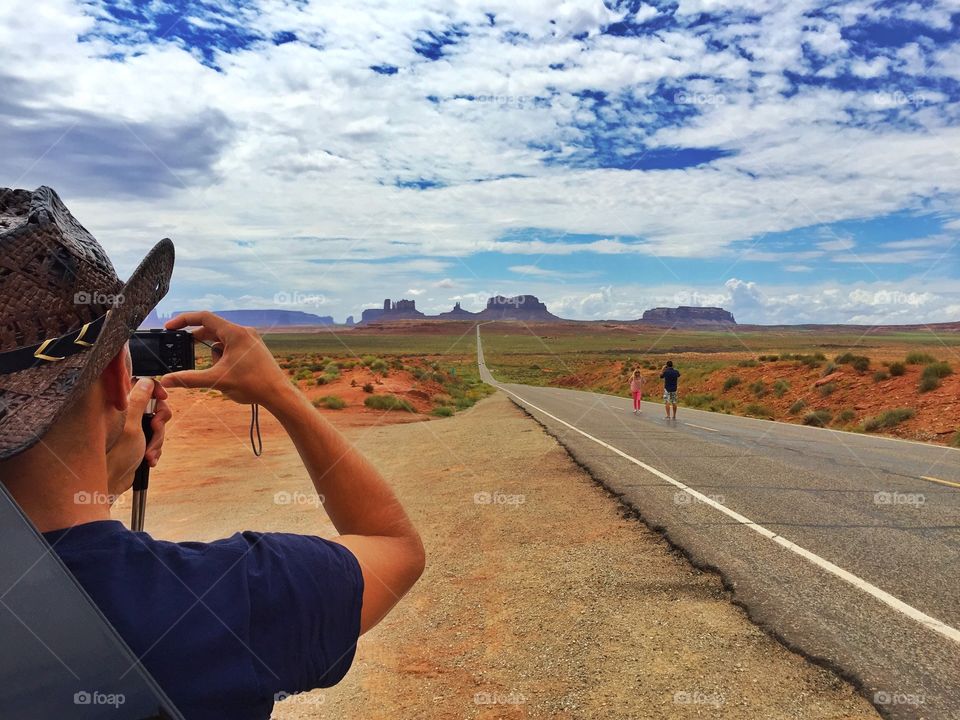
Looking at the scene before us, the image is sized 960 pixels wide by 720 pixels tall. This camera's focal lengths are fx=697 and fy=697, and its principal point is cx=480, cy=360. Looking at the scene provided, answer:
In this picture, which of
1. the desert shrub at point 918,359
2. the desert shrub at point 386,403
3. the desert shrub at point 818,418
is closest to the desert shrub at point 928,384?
the desert shrub at point 818,418

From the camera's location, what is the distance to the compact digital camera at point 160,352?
169cm

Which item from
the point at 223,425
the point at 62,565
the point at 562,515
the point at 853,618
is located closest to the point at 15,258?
the point at 62,565

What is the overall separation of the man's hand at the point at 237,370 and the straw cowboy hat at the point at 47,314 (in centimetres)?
19

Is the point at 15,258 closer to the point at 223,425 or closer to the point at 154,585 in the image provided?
the point at 154,585

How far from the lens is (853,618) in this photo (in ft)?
15.1

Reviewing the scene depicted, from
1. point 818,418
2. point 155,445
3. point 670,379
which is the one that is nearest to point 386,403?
point 670,379

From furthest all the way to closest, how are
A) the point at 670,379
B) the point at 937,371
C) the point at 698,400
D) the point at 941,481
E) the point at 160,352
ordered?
1. the point at 698,400
2. the point at 937,371
3. the point at 670,379
4. the point at 941,481
5. the point at 160,352

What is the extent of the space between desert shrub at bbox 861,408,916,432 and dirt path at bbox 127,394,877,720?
15336mm

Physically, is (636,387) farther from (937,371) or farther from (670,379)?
(937,371)

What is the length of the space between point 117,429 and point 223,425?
21760mm

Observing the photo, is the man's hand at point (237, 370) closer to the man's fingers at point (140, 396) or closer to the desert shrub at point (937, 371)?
the man's fingers at point (140, 396)

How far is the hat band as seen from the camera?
108 centimetres

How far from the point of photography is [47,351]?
3.58ft

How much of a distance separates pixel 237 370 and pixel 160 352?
47cm
